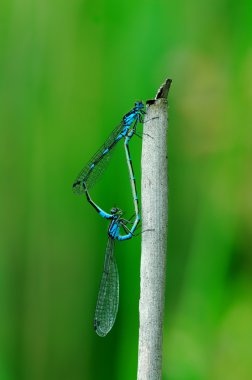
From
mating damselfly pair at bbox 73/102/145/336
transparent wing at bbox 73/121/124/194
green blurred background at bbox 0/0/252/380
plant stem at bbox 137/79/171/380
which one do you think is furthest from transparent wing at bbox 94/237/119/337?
plant stem at bbox 137/79/171/380

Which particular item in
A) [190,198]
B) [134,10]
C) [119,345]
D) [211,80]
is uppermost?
[134,10]

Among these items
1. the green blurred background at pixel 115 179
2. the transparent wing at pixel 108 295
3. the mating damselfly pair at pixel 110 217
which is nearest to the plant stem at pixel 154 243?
the mating damselfly pair at pixel 110 217

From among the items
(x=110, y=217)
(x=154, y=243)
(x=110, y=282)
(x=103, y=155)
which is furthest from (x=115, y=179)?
(x=154, y=243)

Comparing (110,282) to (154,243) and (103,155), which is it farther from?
(154,243)

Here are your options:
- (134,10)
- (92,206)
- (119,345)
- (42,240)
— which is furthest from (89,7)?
(119,345)

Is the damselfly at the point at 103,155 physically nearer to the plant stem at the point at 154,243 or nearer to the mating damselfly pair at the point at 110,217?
the mating damselfly pair at the point at 110,217

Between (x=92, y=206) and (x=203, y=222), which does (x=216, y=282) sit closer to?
(x=203, y=222)

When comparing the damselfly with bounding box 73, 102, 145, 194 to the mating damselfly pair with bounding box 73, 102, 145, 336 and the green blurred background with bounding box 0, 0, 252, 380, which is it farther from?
the green blurred background with bounding box 0, 0, 252, 380
